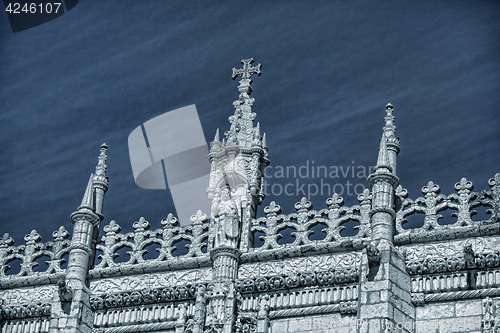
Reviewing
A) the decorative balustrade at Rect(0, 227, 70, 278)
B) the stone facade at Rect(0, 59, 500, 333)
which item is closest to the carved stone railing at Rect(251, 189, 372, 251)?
the stone facade at Rect(0, 59, 500, 333)

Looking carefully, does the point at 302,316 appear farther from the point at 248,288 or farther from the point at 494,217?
the point at 494,217

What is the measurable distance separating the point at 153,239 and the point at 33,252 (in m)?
2.98

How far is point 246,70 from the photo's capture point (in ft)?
92.7

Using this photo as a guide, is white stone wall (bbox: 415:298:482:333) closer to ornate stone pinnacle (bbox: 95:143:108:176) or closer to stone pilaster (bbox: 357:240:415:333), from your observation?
stone pilaster (bbox: 357:240:415:333)

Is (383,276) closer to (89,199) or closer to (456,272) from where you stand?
(456,272)

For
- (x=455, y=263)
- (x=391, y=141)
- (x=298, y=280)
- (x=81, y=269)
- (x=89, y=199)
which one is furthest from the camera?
(x=89, y=199)

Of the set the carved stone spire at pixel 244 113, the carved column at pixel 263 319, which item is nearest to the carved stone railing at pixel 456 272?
the carved column at pixel 263 319

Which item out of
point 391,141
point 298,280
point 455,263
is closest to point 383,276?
point 455,263

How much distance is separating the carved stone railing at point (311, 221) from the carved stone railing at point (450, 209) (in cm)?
76

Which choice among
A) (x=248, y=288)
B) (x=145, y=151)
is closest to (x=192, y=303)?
(x=248, y=288)

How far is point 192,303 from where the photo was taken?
2494 cm

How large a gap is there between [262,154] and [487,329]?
6948mm

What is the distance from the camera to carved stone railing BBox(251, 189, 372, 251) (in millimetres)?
24453

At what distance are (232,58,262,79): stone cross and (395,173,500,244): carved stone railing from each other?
17.7ft
